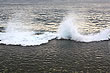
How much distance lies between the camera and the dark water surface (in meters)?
21.3

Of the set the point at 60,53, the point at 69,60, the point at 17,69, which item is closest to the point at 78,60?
the point at 69,60

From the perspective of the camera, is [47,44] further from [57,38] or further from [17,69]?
[17,69]

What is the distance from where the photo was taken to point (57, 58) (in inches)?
973

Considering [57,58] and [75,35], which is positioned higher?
[75,35]

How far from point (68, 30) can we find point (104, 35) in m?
8.48

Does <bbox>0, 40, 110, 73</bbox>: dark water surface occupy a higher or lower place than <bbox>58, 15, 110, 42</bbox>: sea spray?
lower

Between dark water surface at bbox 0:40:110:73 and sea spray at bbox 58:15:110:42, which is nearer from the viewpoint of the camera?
dark water surface at bbox 0:40:110:73

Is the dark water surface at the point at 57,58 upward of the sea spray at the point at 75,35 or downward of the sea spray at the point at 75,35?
downward

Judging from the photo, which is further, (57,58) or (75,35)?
(75,35)

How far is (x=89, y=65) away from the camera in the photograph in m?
22.3

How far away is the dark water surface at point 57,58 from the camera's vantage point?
21266mm

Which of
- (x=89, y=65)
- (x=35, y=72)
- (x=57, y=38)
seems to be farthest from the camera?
(x=57, y=38)

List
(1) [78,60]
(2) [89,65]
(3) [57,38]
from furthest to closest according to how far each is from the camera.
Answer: (3) [57,38] → (1) [78,60] → (2) [89,65]

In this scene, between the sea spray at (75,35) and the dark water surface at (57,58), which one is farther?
the sea spray at (75,35)
